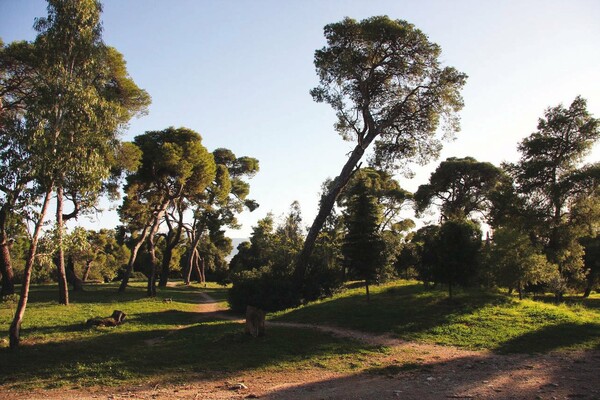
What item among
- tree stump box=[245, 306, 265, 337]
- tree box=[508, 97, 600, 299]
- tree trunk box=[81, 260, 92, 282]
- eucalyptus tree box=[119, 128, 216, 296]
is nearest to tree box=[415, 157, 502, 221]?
tree box=[508, 97, 600, 299]

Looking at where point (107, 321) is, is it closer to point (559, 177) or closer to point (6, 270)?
point (6, 270)

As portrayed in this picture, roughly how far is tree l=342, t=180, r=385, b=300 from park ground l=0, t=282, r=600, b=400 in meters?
2.20

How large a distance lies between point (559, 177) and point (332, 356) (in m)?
25.1

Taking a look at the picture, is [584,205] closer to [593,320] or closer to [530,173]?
[530,173]

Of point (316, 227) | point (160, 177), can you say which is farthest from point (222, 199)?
point (316, 227)

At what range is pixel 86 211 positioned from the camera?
16422mm

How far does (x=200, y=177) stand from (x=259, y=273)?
13931mm

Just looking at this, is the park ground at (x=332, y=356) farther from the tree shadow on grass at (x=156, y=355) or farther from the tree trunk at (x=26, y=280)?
the tree trunk at (x=26, y=280)

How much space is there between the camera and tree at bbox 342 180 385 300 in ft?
71.0

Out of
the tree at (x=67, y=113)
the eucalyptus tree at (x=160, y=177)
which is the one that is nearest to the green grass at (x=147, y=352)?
the tree at (x=67, y=113)

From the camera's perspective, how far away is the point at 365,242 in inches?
862

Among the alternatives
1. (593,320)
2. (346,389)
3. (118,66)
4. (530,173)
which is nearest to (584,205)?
(530,173)

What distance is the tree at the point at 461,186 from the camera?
1652 inches

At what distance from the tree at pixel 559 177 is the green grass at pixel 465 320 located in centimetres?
1123
